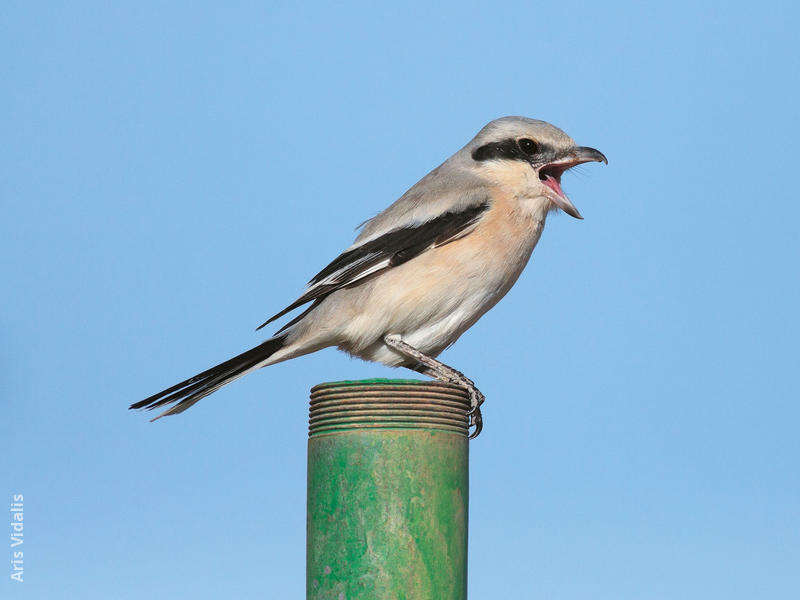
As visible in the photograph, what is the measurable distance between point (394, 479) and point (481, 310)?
232cm

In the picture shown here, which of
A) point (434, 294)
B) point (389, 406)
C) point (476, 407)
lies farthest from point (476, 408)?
point (389, 406)

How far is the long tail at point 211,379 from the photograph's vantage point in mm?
6566

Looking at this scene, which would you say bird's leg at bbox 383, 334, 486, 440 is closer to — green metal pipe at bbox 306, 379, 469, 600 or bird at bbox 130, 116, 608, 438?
bird at bbox 130, 116, 608, 438

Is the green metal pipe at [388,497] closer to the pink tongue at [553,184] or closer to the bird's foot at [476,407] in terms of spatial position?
the bird's foot at [476,407]

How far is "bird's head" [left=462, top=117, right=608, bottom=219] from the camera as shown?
7.01 metres

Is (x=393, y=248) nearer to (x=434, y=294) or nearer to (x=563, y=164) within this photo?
(x=434, y=294)

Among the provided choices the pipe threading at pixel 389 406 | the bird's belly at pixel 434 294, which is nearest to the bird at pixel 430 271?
the bird's belly at pixel 434 294

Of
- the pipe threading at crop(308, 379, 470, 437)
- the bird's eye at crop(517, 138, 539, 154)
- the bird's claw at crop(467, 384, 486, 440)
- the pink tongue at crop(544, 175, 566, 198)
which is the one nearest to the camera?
the pipe threading at crop(308, 379, 470, 437)

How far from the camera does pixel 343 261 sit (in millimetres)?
6836

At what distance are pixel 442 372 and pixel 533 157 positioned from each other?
1.67 metres

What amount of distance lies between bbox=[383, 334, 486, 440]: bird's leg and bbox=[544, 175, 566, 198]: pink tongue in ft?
4.65

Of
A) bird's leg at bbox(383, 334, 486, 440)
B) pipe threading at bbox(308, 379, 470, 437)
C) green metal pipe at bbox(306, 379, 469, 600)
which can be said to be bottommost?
green metal pipe at bbox(306, 379, 469, 600)

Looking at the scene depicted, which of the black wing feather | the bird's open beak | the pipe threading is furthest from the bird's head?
the pipe threading

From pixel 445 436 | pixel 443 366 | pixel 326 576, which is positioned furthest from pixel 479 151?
pixel 326 576
